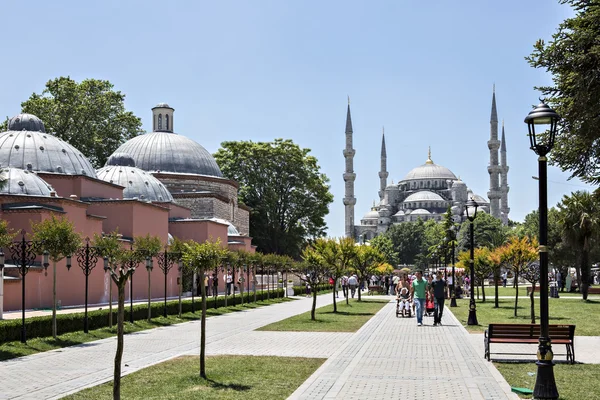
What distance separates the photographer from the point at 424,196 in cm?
14925

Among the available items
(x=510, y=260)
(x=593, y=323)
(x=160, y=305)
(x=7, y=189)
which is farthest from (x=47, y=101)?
(x=593, y=323)

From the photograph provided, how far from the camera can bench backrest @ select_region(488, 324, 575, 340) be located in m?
11.9

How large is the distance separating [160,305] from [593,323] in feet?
41.0

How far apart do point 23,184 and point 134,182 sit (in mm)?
13553

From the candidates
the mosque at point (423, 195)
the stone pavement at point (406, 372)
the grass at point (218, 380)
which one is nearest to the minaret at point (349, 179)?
the mosque at point (423, 195)

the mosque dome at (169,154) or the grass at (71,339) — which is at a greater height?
the mosque dome at (169,154)

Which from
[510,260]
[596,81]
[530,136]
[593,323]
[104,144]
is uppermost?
[104,144]

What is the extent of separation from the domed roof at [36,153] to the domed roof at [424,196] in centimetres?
11826

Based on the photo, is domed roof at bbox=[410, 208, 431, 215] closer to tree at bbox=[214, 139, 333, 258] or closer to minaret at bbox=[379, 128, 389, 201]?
minaret at bbox=[379, 128, 389, 201]

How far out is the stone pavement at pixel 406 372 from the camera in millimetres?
8984

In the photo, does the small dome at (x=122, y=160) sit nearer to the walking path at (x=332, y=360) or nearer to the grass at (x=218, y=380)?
the walking path at (x=332, y=360)

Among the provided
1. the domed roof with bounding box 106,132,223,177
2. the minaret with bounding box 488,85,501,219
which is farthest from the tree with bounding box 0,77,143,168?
the minaret with bounding box 488,85,501,219

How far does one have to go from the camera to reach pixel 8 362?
12.3 metres

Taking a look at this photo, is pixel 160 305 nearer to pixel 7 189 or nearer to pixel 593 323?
pixel 7 189
